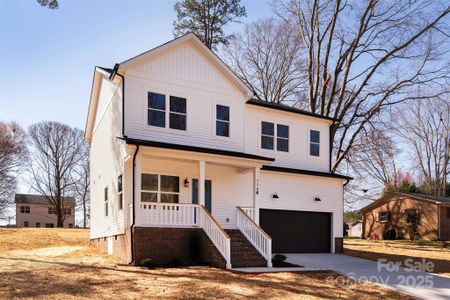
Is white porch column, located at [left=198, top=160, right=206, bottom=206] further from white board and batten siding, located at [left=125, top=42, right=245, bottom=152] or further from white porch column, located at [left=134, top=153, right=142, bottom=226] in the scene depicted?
white porch column, located at [left=134, top=153, right=142, bottom=226]

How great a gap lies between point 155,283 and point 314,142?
13625 mm

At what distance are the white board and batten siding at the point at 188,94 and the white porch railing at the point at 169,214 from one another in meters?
2.70

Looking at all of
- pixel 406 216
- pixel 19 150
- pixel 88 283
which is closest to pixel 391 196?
pixel 406 216

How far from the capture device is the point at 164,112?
57.6ft

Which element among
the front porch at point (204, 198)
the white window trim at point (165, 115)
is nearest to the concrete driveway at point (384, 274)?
the front porch at point (204, 198)

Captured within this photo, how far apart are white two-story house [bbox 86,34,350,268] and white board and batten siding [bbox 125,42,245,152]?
0.04 m

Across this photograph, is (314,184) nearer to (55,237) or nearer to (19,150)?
(55,237)

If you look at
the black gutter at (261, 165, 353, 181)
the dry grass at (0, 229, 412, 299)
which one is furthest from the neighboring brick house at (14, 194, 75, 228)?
the dry grass at (0, 229, 412, 299)

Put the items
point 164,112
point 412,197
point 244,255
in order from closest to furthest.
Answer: point 244,255 → point 164,112 → point 412,197

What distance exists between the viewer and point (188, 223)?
16234 mm

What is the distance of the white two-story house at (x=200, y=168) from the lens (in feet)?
51.5

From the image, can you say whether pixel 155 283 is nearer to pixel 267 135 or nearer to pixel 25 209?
pixel 267 135

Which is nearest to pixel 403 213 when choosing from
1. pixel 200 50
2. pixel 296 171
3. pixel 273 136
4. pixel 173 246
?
pixel 296 171

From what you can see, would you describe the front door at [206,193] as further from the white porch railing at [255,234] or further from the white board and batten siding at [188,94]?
the white board and batten siding at [188,94]
